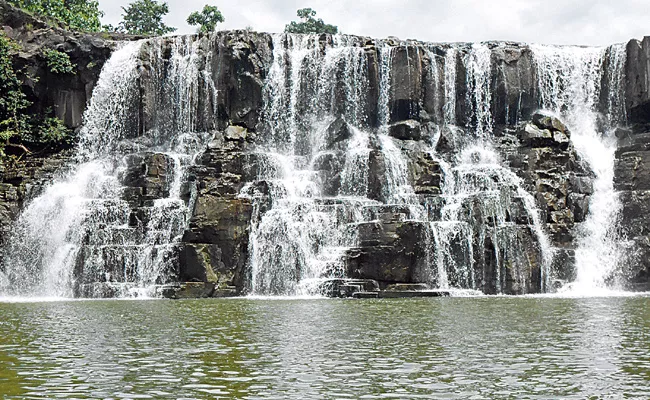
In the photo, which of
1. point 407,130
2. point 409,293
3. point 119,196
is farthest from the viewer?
point 407,130

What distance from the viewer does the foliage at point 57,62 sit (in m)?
47.0

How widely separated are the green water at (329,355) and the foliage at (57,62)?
92.4 feet

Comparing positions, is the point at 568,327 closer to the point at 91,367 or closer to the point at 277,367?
the point at 277,367

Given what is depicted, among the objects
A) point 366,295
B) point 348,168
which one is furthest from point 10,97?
point 366,295

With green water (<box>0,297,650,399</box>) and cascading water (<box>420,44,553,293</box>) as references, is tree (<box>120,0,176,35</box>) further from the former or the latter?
green water (<box>0,297,650,399</box>)

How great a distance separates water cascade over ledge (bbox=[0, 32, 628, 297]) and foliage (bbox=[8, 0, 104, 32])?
19.0 m

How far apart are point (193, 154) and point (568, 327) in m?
29.2

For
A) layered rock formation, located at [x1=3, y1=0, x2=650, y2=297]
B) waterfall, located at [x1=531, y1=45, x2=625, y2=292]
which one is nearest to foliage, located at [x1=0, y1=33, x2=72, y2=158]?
layered rock formation, located at [x1=3, y1=0, x2=650, y2=297]

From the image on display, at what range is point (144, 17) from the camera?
277 ft

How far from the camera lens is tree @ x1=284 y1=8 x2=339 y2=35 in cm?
9212

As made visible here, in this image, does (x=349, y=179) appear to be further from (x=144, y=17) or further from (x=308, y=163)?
(x=144, y=17)

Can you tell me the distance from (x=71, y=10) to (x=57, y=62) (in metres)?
23.8

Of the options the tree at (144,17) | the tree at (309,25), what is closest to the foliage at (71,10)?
the tree at (144,17)

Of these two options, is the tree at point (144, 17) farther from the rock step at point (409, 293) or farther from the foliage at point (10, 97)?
the rock step at point (409, 293)
